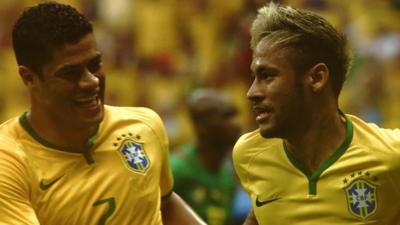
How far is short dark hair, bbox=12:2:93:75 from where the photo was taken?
16.3 ft

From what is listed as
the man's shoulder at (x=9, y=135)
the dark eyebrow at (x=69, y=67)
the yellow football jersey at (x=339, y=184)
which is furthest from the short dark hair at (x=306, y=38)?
the man's shoulder at (x=9, y=135)

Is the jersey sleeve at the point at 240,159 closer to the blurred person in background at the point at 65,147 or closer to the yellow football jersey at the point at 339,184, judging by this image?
the yellow football jersey at the point at 339,184

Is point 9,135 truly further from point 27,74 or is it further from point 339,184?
point 339,184

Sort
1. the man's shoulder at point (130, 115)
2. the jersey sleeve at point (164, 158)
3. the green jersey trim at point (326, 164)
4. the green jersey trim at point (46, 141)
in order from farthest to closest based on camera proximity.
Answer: the jersey sleeve at point (164, 158) → the man's shoulder at point (130, 115) → the green jersey trim at point (46, 141) → the green jersey trim at point (326, 164)

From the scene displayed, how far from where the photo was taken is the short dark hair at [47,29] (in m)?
4.98

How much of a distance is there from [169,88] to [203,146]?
289cm

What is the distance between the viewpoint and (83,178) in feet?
16.8

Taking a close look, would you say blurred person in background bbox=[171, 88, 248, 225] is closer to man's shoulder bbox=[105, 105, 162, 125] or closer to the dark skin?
man's shoulder bbox=[105, 105, 162, 125]

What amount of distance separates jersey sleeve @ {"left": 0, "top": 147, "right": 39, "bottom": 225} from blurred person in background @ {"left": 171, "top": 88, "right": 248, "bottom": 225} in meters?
3.46

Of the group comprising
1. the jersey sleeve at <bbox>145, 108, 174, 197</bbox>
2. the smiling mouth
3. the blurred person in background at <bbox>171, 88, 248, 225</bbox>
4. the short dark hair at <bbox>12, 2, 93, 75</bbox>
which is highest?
the short dark hair at <bbox>12, 2, 93, 75</bbox>

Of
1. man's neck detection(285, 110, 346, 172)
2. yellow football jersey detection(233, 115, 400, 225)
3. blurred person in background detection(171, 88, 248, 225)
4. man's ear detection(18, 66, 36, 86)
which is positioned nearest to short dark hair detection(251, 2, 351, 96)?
man's neck detection(285, 110, 346, 172)

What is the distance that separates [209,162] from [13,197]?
3.84 meters

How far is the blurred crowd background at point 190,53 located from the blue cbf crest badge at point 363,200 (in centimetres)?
594

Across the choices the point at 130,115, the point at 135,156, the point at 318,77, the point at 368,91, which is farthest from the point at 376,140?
the point at 368,91
